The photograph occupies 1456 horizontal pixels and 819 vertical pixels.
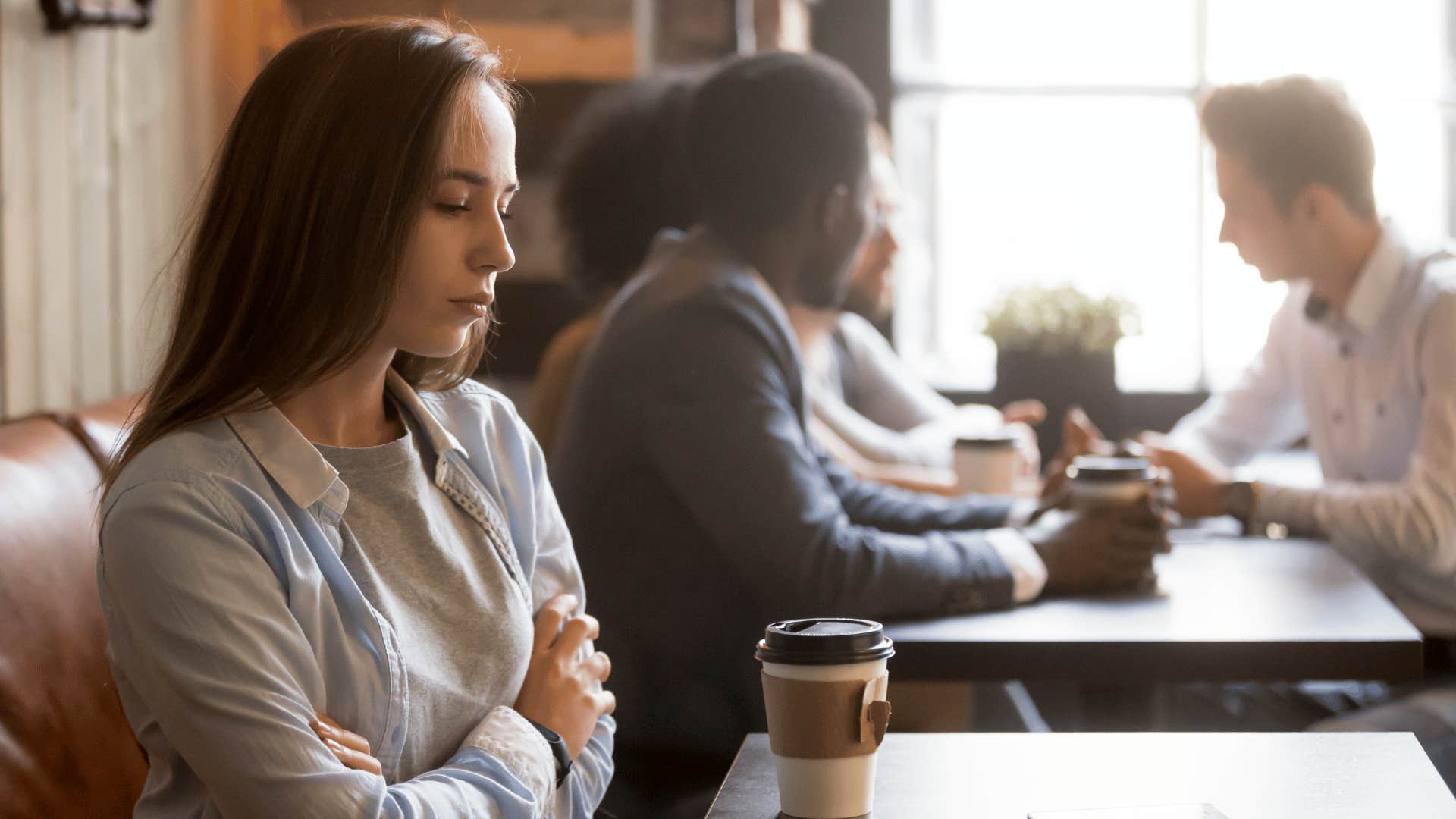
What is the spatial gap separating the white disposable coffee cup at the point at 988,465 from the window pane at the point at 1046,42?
1.82 m

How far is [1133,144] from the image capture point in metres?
3.97

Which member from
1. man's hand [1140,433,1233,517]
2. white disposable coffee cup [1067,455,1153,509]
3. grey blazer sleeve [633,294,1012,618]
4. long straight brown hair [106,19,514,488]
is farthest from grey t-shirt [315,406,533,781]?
man's hand [1140,433,1233,517]

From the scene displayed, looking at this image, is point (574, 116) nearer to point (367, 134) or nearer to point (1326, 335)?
point (1326, 335)

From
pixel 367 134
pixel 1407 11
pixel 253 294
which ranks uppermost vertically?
pixel 1407 11

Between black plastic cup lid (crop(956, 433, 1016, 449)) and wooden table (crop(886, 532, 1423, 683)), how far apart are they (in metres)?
0.76

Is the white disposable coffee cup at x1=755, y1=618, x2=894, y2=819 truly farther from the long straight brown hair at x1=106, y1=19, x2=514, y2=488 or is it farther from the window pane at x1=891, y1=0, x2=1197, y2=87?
the window pane at x1=891, y1=0, x2=1197, y2=87

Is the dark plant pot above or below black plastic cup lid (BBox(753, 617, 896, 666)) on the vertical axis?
below

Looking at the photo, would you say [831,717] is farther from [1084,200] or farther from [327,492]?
[1084,200]

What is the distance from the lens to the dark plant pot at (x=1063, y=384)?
3.27 m

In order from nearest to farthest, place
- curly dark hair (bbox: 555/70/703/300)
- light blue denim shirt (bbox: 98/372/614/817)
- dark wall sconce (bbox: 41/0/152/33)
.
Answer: light blue denim shirt (bbox: 98/372/614/817), dark wall sconce (bbox: 41/0/152/33), curly dark hair (bbox: 555/70/703/300)

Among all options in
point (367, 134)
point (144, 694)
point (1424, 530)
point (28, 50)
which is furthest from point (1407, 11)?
point (144, 694)

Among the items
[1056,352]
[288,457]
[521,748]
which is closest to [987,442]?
[1056,352]

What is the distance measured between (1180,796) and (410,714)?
23.0 inches

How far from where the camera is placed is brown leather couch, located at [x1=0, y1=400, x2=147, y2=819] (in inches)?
49.3
